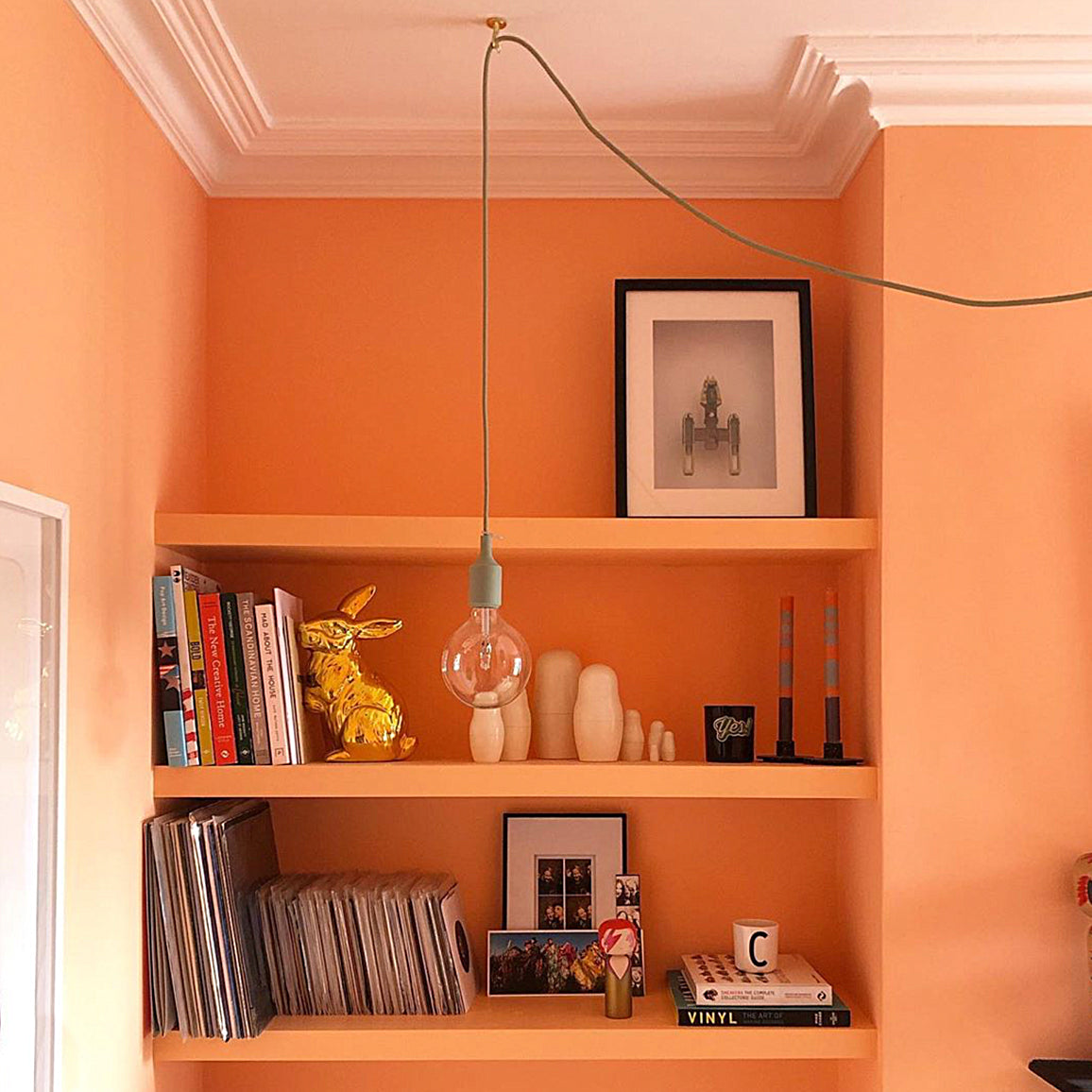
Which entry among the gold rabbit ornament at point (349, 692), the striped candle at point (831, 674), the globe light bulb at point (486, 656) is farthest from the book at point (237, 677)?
the striped candle at point (831, 674)

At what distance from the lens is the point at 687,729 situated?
2.43m

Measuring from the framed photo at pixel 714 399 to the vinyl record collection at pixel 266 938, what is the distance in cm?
76

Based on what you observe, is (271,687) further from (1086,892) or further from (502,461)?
(1086,892)

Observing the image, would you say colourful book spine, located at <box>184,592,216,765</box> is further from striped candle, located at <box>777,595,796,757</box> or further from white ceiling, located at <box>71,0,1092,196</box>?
striped candle, located at <box>777,595,796,757</box>

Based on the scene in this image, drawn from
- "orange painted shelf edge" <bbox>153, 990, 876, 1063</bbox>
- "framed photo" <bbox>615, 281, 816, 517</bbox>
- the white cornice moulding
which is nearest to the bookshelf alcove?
"orange painted shelf edge" <bbox>153, 990, 876, 1063</bbox>

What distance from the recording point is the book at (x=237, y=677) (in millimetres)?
2125

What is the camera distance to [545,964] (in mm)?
2338

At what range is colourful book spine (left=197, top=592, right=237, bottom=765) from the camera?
2.12 metres

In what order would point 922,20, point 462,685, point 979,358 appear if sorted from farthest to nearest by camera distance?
point 979,358 → point 922,20 → point 462,685

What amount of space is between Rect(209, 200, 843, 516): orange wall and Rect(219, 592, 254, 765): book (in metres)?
0.36

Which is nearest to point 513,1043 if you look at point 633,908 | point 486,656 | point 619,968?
point 619,968

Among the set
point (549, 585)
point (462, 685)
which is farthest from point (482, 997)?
point (462, 685)

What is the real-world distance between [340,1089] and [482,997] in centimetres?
31

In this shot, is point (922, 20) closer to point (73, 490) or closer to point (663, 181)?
point (663, 181)
